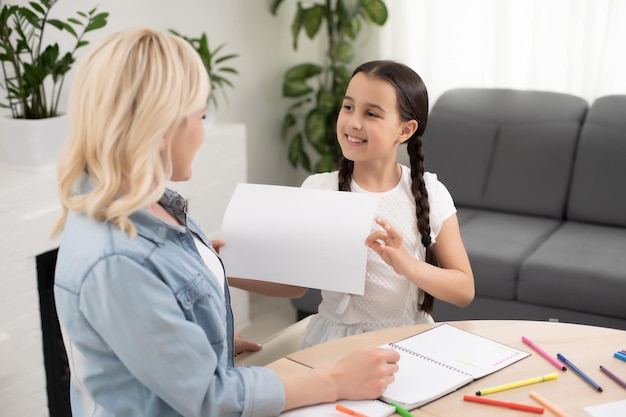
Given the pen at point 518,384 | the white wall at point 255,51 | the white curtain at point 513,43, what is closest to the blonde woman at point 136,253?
the pen at point 518,384

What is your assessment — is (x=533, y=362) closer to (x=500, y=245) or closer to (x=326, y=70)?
(x=500, y=245)

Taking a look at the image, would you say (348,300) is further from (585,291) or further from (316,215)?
(585,291)

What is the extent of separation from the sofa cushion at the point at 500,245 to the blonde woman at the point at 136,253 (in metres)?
1.76

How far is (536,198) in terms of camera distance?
3244 millimetres

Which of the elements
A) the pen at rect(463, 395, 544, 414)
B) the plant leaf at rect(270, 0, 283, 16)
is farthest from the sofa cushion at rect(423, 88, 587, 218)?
the pen at rect(463, 395, 544, 414)

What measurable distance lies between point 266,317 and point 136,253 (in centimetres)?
241

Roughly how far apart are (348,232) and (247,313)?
6.32 feet

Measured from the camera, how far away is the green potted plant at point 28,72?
2268 mm

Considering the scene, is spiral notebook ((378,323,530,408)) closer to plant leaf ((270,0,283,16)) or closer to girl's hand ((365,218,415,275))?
girl's hand ((365,218,415,275))

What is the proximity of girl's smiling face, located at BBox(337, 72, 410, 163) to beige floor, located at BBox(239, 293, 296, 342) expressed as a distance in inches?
64.3

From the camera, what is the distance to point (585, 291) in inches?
104

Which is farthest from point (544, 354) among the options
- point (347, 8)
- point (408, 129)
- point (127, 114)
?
point (347, 8)

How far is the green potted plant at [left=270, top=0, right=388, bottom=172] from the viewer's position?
3.56 meters

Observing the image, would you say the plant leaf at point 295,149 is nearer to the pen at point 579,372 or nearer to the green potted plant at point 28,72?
the green potted plant at point 28,72
